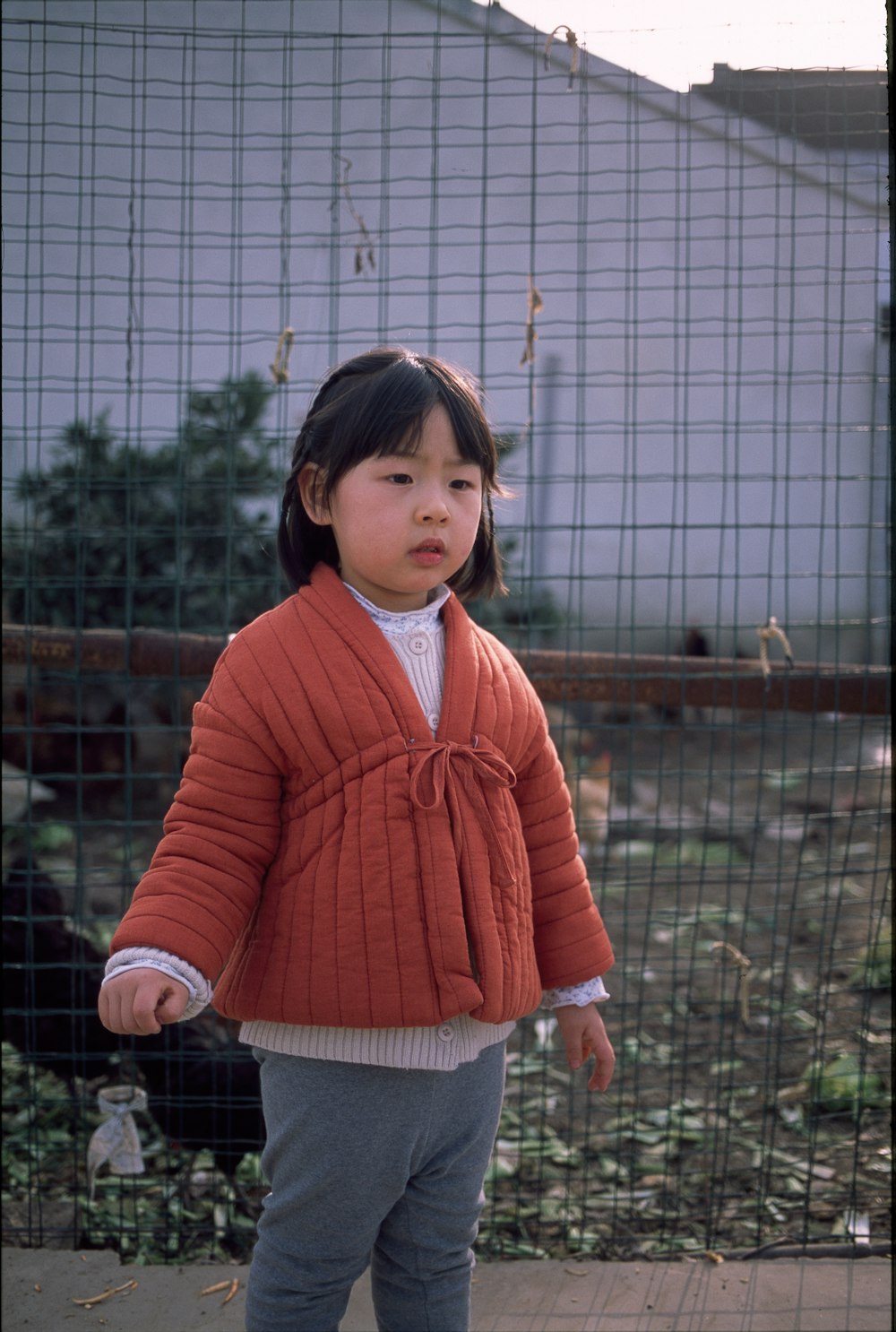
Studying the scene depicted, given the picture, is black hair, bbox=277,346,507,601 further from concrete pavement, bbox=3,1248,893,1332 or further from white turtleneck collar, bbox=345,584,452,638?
concrete pavement, bbox=3,1248,893,1332

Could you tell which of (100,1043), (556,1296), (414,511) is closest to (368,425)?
(414,511)

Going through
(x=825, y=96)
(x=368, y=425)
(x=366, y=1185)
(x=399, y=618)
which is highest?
(x=825, y=96)

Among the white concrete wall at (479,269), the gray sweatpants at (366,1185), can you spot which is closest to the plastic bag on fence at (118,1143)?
the gray sweatpants at (366,1185)

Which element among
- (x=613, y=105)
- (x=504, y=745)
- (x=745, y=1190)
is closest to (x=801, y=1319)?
(x=745, y=1190)

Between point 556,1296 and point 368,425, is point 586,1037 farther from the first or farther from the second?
point 368,425

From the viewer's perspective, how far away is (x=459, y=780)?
140 centimetres

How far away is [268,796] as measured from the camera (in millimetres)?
1400

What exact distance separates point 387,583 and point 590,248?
14.1ft

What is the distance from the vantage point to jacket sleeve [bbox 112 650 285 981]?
4.25 ft

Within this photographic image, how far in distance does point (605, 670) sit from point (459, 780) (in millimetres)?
993

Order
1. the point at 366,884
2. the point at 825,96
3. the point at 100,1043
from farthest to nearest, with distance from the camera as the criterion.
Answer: the point at 100,1043, the point at 825,96, the point at 366,884

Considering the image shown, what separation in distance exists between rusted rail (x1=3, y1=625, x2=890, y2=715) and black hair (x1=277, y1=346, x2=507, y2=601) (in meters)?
0.70

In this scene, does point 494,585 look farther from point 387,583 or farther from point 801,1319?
point 801,1319

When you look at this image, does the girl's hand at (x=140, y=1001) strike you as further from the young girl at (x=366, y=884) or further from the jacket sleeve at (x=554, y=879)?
the jacket sleeve at (x=554, y=879)
